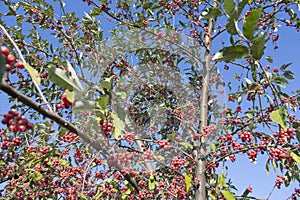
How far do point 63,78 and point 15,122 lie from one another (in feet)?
0.42

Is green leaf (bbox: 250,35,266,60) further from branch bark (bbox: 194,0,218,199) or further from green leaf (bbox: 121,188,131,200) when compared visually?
green leaf (bbox: 121,188,131,200)

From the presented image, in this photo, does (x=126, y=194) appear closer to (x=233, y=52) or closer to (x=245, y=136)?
(x=245, y=136)

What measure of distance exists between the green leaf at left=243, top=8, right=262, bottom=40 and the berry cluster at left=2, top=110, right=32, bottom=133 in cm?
59

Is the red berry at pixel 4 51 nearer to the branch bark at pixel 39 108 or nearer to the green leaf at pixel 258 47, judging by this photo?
the branch bark at pixel 39 108

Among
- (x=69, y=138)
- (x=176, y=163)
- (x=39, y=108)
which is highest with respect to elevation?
(x=69, y=138)

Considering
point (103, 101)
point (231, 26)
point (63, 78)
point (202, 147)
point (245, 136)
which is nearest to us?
point (63, 78)

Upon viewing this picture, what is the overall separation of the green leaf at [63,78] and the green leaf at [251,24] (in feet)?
1.55

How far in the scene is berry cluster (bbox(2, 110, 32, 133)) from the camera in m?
0.66

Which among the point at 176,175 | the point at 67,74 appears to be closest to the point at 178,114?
the point at 176,175

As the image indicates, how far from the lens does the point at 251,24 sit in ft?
2.99

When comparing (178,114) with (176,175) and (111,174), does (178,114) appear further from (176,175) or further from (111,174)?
(111,174)

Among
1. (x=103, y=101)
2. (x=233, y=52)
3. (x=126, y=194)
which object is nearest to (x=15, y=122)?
(x=103, y=101)

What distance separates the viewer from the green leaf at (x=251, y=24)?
869mm

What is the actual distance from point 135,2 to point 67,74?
8.24 feet
